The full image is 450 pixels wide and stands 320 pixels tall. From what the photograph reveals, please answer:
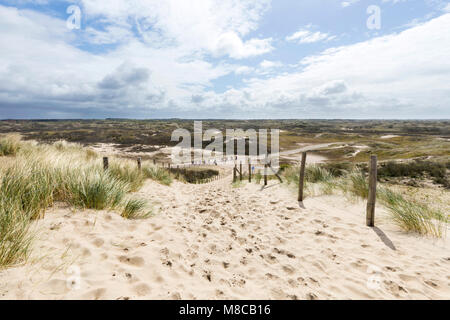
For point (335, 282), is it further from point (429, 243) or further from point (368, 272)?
point (429, 243)

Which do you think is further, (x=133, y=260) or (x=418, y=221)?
(x=418, y=221)

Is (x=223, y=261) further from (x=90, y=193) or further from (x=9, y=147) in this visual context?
(x=9, y=147)

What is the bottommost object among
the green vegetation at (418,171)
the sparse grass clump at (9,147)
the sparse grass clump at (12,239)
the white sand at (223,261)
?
the green vegetation at (418,171)

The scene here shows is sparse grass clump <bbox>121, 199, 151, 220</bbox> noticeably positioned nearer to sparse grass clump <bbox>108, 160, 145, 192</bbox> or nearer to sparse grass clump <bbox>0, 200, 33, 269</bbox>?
sparse grass clump <bbox>0, 200, 33, 269</bbox>

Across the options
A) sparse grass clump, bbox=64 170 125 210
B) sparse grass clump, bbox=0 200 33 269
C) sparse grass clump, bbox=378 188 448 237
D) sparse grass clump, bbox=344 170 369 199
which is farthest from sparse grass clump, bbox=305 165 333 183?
sparse grass clump, bbox=0 200 33 269

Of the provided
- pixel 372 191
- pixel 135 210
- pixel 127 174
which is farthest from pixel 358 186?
Result: pixel 127 174

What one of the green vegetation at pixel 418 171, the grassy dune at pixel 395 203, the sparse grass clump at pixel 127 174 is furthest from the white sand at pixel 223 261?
the green vegetation at pixel 418 171

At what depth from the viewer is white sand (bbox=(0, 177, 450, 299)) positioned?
2521mm

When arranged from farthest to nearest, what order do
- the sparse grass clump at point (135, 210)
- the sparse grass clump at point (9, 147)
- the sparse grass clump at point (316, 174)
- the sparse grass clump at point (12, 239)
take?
1. the sparse grass clump at point (316, 174)
2. the sparse grass clump at point (9, 147)
3. the sparse grass clump at point (135, 210)
4. the sparse grass clump at point (12, 239)

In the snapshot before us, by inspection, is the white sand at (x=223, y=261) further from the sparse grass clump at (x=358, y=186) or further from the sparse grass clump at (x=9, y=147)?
the sparse grass clump at (x=9, y=147)

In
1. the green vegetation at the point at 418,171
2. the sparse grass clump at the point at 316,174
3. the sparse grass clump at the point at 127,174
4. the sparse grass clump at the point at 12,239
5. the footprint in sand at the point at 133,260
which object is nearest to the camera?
the sparse grass clump at the point at 12,239

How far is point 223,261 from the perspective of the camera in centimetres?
353

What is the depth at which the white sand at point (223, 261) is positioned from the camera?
8.27 feet
